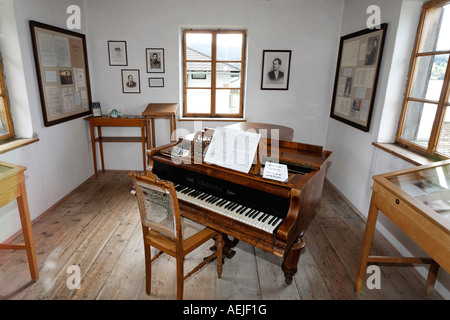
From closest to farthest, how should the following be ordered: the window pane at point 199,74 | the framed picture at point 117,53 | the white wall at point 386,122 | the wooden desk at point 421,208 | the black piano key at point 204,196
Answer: the wooden desk at point 421,208, the black piano key at point 204,196, the white wall at point 386,122, the framed picture at point 117,53, the window pane at point 199,74

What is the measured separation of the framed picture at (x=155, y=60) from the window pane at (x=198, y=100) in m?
0.60

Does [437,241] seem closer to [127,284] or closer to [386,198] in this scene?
[386,198]

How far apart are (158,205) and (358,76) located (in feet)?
10.6

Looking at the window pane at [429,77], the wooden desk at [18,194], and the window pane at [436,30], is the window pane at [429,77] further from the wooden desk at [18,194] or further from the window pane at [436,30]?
the wooden desk at [18,194]

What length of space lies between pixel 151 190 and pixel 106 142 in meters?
3.32

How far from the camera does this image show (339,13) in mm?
4207

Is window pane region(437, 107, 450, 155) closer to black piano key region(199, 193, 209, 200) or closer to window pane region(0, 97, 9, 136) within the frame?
black piano key region(199, 193, 209, 200)

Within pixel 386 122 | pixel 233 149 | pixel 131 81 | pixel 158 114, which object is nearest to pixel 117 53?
pixel 131 81

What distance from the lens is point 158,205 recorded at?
1.84 meters

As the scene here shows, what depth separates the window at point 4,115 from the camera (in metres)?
2.91

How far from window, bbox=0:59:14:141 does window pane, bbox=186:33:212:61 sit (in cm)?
252

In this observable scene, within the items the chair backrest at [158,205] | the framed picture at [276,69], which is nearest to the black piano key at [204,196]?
the chair backrest at [158,205]

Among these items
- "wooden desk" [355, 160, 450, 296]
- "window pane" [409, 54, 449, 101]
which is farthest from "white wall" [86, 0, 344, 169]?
"wooden desk" [355, 160, 450, 296]

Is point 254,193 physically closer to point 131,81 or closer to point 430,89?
point 430,89
